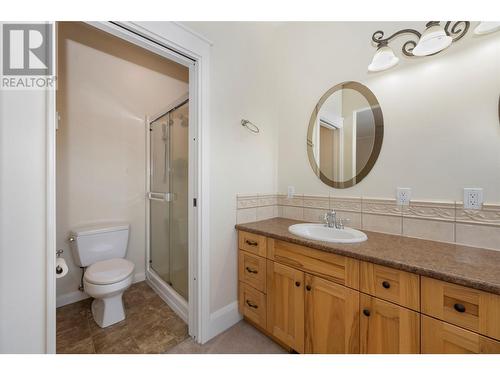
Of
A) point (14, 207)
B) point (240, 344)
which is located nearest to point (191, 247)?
point (240, 344)

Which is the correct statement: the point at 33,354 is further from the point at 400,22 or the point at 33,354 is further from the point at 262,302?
the point at 400,22

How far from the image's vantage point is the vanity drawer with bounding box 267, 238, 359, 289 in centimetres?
109

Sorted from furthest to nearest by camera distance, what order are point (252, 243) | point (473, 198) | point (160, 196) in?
point (160, 196)
point (252, 243)
point (473, 198)

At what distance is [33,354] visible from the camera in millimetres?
906

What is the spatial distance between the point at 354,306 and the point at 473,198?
0.88m

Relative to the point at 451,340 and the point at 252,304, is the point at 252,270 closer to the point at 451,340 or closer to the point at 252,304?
the point at 252,304

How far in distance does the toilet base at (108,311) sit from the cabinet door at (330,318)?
5.03 ft

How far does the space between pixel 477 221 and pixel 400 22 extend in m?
1.31

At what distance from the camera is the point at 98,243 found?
6.60 feet

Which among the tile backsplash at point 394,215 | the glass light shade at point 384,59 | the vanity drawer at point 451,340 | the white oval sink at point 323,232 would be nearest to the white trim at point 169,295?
the tile backsplash at point 394,215

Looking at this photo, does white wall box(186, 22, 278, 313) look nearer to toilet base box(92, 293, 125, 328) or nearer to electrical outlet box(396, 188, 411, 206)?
toilet base box(92, 293, 125, 328)

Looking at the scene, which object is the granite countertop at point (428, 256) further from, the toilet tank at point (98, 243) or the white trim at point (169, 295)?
the toilet tank at point (98, 243)

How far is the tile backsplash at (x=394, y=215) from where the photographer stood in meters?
1.13

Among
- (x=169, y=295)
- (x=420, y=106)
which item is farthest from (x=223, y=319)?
(x=420, y=106)
